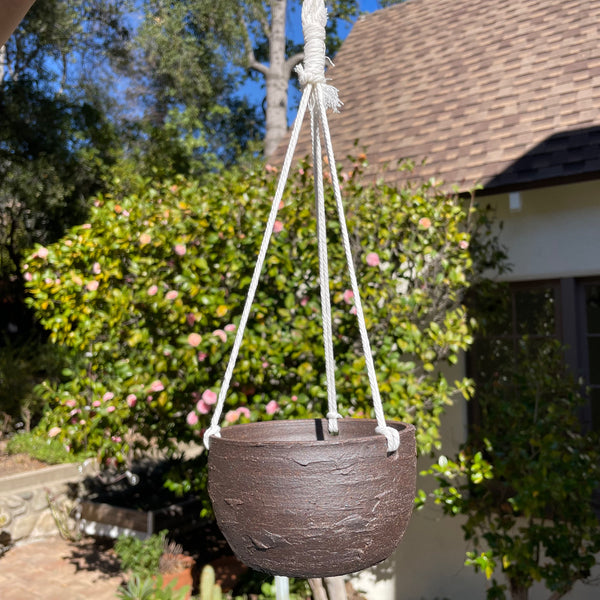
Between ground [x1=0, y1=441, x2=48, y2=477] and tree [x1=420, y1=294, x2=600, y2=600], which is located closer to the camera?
tree [x1=420, y1=294, x2=600, y2=600]

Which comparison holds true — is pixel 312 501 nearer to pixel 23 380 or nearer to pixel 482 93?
pixel 482 93

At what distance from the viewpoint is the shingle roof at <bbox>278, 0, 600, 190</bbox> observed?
487 cm

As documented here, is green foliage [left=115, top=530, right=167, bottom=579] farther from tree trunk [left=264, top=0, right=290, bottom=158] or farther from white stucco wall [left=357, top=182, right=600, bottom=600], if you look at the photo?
tree trunk [left=264, top=0, right=290, bottom=158]

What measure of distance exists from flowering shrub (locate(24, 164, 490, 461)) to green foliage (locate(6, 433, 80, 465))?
11.9 ft

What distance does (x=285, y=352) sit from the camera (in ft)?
12.0

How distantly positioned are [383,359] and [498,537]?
53.7 inches

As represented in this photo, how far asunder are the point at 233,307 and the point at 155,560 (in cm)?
277

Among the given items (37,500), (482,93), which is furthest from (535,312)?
(37,500)

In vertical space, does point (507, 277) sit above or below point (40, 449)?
above

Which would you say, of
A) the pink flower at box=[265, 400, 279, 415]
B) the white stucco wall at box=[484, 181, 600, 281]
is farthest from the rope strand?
the white stucco wall at box=[484, 181, 600, 281]

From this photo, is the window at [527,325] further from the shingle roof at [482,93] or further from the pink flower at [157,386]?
the pink flower at [157,386]

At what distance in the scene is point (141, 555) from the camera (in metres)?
5.21

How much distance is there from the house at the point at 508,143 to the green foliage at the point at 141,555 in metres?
1.88

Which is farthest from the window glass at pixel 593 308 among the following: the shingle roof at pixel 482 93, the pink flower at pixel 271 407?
the pink flower at pixel 271 407
